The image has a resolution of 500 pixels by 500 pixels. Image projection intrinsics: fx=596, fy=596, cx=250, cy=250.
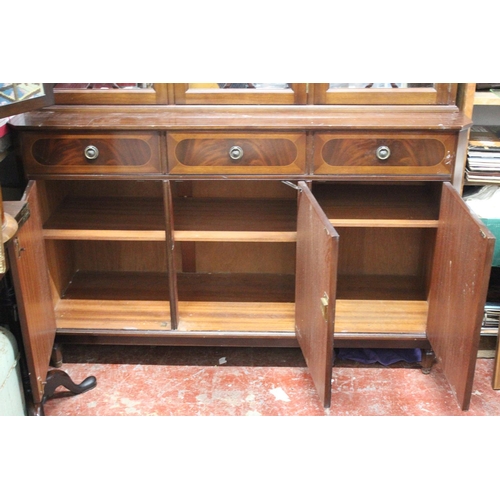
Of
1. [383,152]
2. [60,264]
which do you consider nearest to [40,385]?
[60,264]

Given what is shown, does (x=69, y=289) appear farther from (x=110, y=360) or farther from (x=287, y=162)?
(x=287, y=162)

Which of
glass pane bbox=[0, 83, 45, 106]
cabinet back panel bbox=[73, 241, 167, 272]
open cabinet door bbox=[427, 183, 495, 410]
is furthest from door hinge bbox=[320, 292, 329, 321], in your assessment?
cabinet back panel bbox=[73, 241, 167, 272]

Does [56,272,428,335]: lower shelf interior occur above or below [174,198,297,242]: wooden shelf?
below

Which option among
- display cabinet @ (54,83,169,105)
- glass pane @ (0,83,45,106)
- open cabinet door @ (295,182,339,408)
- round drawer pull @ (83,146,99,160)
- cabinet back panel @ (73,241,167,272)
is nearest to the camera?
glass pane @ (0,83,45,106)

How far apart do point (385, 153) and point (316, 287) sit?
531 mm

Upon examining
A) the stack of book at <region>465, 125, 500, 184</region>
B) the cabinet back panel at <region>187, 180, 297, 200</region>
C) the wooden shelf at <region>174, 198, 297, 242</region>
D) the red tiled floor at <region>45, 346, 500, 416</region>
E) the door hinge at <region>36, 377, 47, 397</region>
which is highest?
the stack of book at <region>465, 125, 500, 184</region>

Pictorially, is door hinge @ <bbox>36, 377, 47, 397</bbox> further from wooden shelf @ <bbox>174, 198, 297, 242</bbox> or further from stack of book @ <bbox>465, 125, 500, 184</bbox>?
stack of book @ <bbox>465, 125, 500, 184</bbox>

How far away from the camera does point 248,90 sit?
2129 mm

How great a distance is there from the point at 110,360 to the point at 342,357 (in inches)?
37.4

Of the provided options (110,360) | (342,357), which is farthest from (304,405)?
(110,360)

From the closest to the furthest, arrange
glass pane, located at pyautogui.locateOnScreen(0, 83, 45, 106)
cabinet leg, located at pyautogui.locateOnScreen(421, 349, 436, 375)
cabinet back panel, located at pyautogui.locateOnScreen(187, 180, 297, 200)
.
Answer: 1. glass pane, located at pyautogui.locateOnScreen(0, 83, 45, 106)
2. cabinet leg, located at pyautogui.locateOnScreen(421, 349, 436, 375)
3. cabinet back panel, located at pyautogui.locateOnScreen(187, 180, 297, 200)

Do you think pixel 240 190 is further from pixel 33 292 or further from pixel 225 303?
pixel 33 292

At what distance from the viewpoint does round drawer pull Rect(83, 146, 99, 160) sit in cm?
203

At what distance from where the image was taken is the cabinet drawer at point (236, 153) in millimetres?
2016
